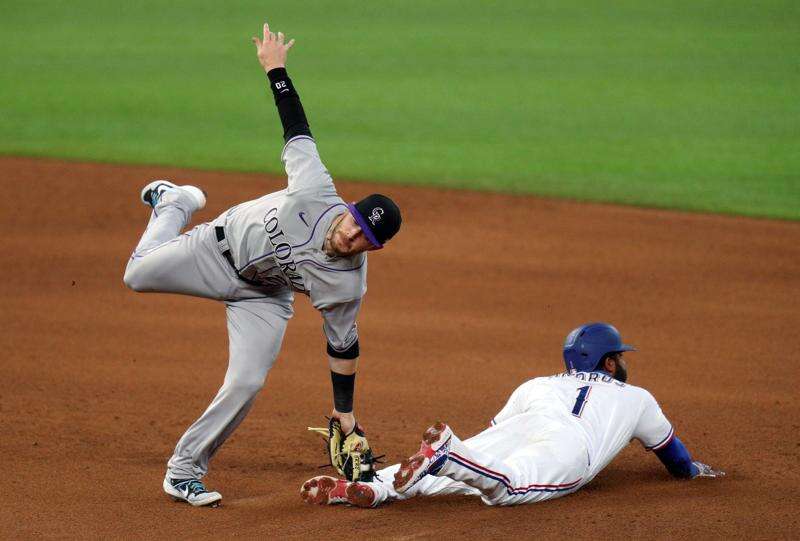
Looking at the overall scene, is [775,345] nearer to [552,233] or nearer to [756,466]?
[756,466]

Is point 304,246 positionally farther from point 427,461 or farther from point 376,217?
point 427,461

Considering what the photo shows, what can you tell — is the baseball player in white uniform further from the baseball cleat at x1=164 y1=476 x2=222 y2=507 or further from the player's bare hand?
the player's bare hand

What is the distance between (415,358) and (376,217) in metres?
3.28

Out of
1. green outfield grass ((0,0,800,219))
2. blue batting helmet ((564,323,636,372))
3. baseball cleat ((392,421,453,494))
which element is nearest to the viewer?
baseball cleat ((392,421,453,494))

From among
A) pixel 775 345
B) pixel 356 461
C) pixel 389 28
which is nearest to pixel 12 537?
pixel 356 461

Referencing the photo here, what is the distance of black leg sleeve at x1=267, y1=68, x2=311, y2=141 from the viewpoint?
5203 mm

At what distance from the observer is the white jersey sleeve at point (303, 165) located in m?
5.06

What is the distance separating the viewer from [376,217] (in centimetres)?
477

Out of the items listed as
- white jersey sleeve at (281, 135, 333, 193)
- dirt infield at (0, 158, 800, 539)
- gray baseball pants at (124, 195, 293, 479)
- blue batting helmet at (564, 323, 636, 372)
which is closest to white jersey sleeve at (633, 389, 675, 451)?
dirt infield at (0, 158, 800, 539)

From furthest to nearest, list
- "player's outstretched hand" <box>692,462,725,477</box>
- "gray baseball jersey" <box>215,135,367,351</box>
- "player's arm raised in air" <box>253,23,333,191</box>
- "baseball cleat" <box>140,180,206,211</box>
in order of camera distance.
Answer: "baseball cleat" <box>140,180,206,211</box>
"player's outstretched hand" <box>692,462,725,477</box>
"player's arm raised in air" <box>253,23,333,191</box>
"gray baseball jersey" <box>215,135,367,351</box>

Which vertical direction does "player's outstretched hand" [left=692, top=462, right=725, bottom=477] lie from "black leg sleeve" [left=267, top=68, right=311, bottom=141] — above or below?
below

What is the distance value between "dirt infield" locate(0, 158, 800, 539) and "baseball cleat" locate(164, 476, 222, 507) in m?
0.08

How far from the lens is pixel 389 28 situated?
24062 mm

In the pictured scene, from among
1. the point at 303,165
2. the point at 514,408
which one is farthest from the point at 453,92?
the point at 303,165
